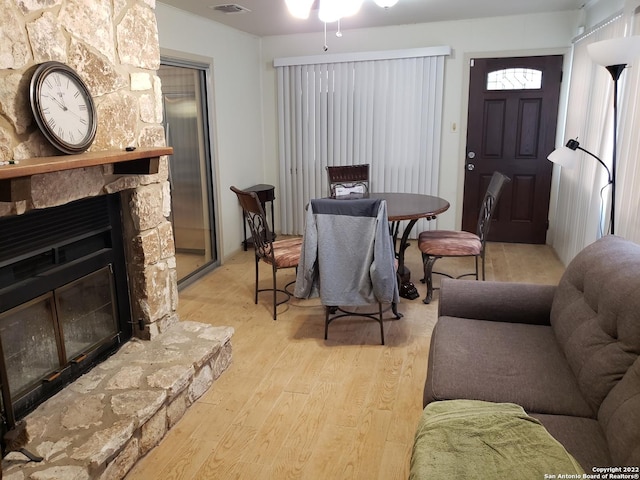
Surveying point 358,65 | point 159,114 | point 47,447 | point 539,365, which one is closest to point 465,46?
point 358,65

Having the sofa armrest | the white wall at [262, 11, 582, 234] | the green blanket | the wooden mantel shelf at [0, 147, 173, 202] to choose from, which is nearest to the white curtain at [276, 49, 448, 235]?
the white wall at [262, 11, 582, 234]

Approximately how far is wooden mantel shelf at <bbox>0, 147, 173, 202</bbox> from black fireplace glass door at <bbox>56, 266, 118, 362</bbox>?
0.57 m

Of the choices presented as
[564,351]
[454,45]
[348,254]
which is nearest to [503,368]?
[564,351]

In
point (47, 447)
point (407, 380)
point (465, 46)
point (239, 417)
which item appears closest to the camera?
point (47, 447)

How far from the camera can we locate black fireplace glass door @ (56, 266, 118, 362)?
234 centimetres

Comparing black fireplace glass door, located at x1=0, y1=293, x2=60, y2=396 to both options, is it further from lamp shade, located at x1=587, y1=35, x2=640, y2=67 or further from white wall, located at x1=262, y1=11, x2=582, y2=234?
white wall, located at x1=262, y1=11, x2=582, y2=234

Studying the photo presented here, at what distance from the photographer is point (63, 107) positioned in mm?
2002

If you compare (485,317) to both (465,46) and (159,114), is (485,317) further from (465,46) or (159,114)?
(465,46)

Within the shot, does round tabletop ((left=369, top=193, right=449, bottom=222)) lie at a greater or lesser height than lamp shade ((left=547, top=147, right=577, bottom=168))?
lesser

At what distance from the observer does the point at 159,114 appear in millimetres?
2727

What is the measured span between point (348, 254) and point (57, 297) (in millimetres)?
1540

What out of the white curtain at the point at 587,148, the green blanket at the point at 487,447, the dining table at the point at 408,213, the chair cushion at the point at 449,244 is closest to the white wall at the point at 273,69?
the white curtain at the point at 587,148

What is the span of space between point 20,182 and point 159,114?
1.19 m

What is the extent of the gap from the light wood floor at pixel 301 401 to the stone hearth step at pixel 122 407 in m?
0.11
